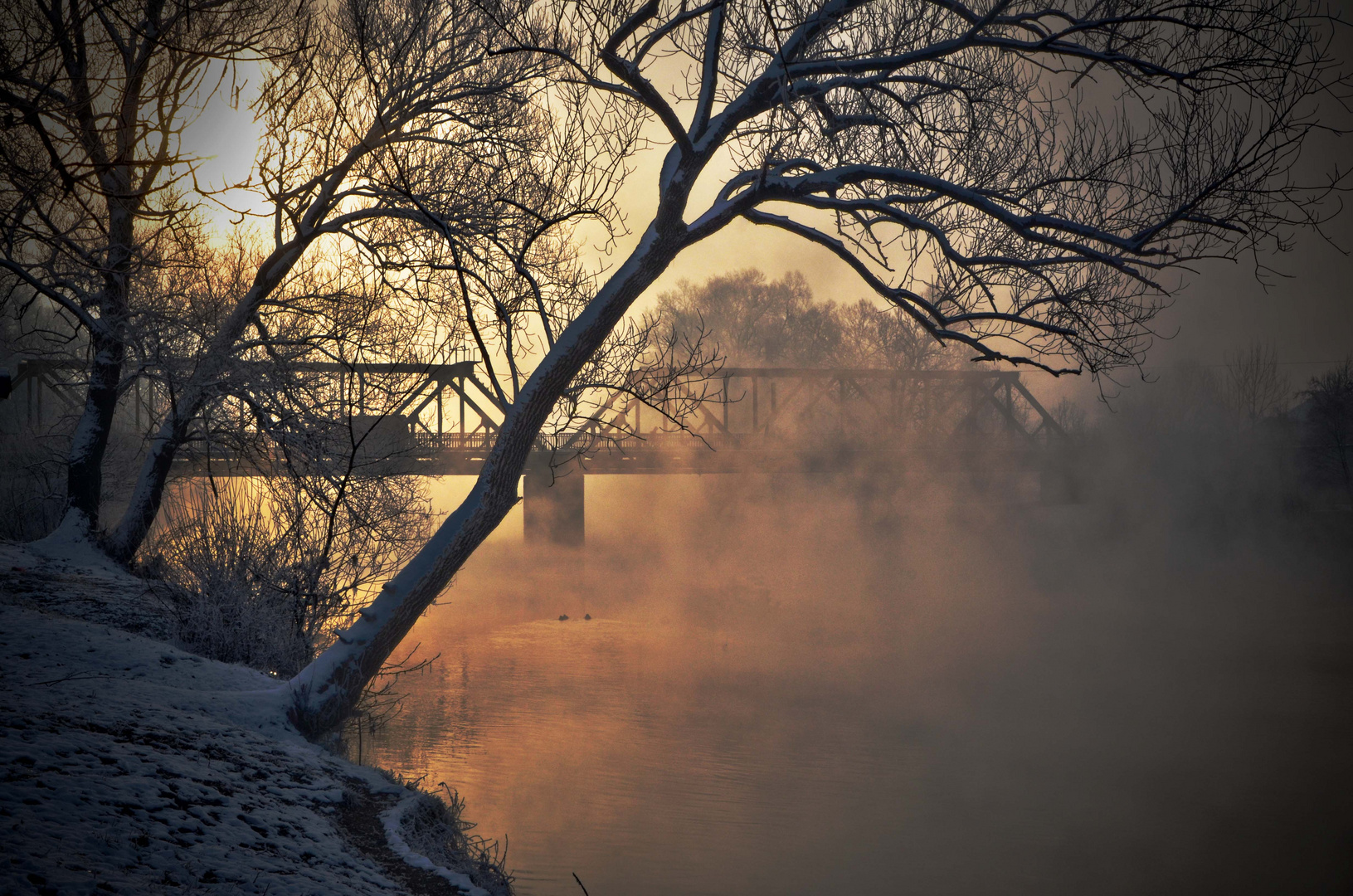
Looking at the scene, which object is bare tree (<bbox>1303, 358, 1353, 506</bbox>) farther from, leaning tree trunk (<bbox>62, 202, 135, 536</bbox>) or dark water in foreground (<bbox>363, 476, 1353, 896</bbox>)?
leaning tree trunk (<bbox>62, 202, 135, 536</bbox>)

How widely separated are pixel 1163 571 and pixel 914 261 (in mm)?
26799

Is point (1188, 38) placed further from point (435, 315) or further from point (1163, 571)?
point (1163, 571)

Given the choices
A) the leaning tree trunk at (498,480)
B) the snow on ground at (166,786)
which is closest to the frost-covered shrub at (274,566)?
the leaning tree trunk at (498,480)

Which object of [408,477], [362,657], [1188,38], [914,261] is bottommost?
[362,657]

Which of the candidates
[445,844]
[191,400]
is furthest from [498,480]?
[191,400]

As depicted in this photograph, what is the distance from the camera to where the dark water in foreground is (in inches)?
328

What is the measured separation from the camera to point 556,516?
111ft

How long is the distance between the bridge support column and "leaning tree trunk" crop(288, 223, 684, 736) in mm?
27835

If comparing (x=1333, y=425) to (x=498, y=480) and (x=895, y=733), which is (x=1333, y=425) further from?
(x=498, y=480)

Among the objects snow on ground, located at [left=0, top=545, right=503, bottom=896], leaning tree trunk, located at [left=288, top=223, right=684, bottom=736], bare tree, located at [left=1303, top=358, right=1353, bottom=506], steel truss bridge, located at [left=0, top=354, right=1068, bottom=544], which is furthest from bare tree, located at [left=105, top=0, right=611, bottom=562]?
bare tree, located at [left=1303, top=358, right=1353, bottom=506]

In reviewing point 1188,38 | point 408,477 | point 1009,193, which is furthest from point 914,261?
point 408,477

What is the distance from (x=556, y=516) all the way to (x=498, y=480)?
93.8 ft

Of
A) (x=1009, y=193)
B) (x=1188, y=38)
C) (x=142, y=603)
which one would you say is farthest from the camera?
(x=142, y=603)

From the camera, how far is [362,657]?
529 centimetres
